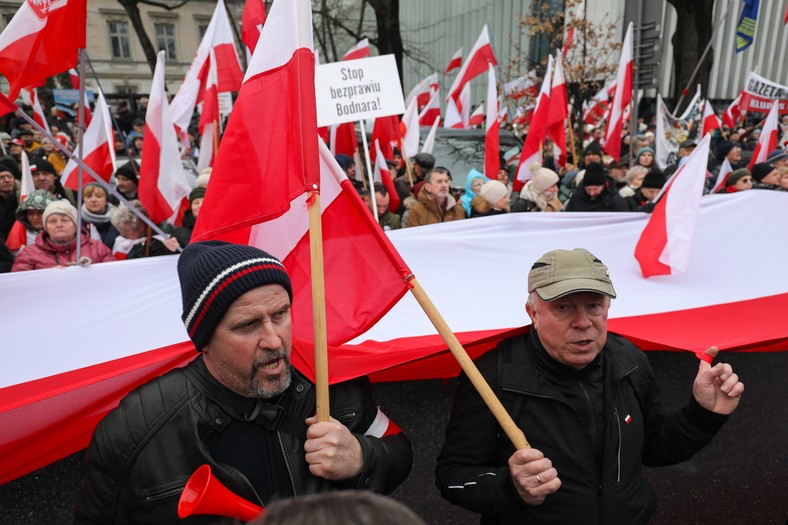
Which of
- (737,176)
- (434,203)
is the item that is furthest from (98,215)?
(737,176)

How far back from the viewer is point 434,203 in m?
5.29

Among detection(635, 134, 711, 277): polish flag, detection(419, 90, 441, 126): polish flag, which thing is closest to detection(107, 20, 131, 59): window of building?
detection(419, 90, 441, 126): polish flag

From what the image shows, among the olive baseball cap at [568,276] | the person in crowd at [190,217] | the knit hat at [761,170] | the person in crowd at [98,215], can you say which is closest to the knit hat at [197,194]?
the person in crowd at [190,217]

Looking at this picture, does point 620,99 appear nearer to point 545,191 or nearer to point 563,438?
point 545,191

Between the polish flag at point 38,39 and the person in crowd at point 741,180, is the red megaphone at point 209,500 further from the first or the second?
the person in crowd at point 741,180

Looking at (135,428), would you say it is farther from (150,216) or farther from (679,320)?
(150,216)

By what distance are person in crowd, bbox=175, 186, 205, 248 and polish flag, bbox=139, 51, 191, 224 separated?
122 mm

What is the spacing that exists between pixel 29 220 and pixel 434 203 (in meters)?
3.39

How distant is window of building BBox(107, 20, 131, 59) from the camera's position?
42019 mm

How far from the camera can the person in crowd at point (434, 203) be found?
5.21 m

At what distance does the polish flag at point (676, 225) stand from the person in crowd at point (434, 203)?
2.02 metres

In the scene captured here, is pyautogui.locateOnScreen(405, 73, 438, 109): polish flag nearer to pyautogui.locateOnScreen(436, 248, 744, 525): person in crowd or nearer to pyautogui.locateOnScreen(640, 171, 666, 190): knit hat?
pyautogui.locateOnScreen(640, 171, 666, 190): knit hat

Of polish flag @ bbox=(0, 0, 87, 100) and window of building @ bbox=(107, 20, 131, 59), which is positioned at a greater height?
window of building @ bbox=(107, 20, 131, 59)

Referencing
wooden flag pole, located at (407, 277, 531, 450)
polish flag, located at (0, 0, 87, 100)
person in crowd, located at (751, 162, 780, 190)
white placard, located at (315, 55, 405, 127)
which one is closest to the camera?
wooden flag pole, located at (407, 277, 531, 450)
